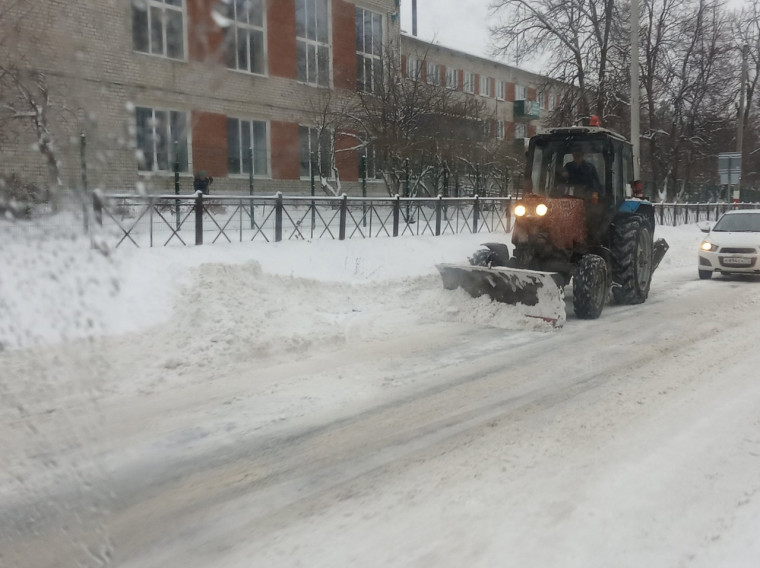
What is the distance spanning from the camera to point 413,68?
23500 mm

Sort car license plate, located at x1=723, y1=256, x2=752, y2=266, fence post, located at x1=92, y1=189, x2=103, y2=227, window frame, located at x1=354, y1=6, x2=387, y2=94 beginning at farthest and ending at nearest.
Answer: window frame, located at x1=354, y1=6, x2=387, y2=94
car license plate, located at x1=723, y1=256, x2=752, y2=266
fence post, located at x1=92, y1=189, x2=103, y2=227

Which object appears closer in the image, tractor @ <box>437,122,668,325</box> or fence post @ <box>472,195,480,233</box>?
tractor @ <box>437,122,668,325</box>

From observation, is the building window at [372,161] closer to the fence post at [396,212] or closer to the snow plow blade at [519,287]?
the fence post at [396,212]

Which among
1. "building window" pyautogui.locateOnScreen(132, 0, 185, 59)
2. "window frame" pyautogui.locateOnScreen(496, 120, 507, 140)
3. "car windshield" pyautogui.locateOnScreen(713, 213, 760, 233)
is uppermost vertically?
"window frame" pyautogui.locateOnScreen(496, 120, 507, 140)

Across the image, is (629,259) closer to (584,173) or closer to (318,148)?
(584,173)

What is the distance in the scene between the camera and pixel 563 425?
190 inches

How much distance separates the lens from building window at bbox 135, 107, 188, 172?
186 inches

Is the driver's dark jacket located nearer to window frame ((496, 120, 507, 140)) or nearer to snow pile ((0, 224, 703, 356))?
snow pile ((0, 224, 703, 356))

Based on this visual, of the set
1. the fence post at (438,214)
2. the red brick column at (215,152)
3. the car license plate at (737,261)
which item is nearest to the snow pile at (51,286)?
the red brick column at (215,152)

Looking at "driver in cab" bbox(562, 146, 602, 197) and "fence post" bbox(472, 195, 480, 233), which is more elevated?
"driver in cab" bbox(562, 146, 602, 197)

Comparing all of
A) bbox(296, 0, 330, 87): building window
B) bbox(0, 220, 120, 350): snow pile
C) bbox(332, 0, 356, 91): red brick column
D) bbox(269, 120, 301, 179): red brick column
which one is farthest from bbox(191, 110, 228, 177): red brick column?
bbox(0, 220, 120, 350): snow pile

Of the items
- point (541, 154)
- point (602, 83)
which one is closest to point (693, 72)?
point (602, 83)

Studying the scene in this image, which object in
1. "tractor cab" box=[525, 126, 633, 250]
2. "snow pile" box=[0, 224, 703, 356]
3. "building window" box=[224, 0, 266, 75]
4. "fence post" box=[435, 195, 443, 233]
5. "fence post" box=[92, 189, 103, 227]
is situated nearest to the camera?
"fence post" box=[92, 189, 103, 227]

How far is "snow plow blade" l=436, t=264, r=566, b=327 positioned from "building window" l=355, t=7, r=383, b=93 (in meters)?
13.4
